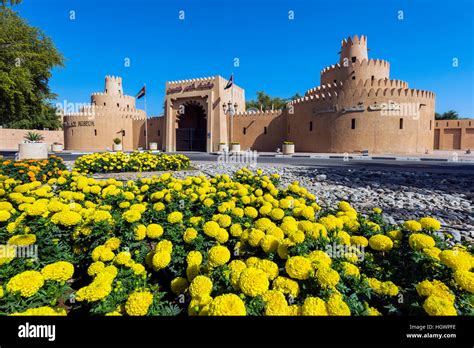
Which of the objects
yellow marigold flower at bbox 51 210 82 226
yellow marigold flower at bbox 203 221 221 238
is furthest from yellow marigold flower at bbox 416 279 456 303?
yellow marigold flower at bbox 51 210 82 226

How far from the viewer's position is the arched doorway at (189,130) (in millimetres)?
30391

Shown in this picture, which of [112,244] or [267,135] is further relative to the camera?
[267,135]

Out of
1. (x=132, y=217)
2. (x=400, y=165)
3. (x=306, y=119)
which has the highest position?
(x=306, y=119)

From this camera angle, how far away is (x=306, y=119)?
81.5 feet

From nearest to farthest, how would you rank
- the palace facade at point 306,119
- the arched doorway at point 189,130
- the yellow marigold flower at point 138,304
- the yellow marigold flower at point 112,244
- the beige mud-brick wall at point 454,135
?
1. the yellow marigold flower at point 138,304
2. the yellow marigold flower at point 112,244
3. the palace facade at point 306,119
4. the arched doorway at point 189,130
5. the beige mud-brick wall at point 454,135

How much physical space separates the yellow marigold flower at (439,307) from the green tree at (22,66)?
1715 centimetres

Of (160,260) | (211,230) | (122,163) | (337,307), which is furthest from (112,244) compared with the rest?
(122,163)

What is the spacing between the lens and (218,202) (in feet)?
10.8

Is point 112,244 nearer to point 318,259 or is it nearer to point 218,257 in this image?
point 218,257

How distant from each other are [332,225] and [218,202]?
62.0 inches

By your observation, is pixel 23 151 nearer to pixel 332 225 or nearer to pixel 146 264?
pixel 146 264

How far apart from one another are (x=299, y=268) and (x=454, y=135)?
137 feet

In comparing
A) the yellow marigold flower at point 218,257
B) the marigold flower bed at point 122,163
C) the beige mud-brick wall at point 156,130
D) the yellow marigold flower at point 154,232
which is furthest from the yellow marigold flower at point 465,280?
the beige mud-brick wall at point 156,130

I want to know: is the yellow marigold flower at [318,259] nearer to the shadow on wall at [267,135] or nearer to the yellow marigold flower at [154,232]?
the yellow marigold flower at [154,232]
